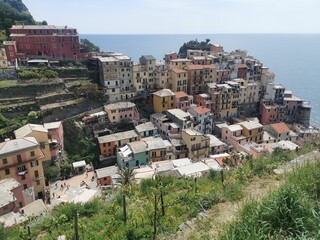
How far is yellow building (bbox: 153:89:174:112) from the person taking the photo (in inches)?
1634

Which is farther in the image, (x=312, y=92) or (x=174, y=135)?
(x=312, y=92)

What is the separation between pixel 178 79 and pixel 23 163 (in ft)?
97.7

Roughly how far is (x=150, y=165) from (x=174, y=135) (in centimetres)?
726

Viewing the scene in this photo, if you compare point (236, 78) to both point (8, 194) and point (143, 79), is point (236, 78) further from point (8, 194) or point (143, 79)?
point (8, 194)

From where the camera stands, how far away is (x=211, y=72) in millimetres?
49375

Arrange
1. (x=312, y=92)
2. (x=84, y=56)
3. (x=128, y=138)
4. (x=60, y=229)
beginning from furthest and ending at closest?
(x=312, y=92), (x=84, y=56), (x=128, y=138), (x=60, y=229)

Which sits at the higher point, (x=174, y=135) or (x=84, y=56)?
(x=84, y=56)

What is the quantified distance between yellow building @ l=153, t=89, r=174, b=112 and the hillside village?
0.18 metres

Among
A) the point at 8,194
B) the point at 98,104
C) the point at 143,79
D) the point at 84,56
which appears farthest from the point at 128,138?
the point at 84,56

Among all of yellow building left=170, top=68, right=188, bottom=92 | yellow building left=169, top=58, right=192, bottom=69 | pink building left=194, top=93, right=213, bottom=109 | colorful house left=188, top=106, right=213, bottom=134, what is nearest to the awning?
colorful house left=188, top=106, right=213, bottom=134

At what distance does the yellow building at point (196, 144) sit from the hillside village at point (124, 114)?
0.14 meters

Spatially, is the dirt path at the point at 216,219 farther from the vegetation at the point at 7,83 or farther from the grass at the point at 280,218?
the vegetation at the point at 7,83

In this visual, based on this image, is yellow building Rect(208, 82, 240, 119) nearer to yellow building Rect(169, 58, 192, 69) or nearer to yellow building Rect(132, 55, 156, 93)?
yellow building Rect(169, 58, 192, 69)

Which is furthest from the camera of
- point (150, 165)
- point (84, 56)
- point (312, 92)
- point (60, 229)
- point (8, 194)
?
point (312, 92)
